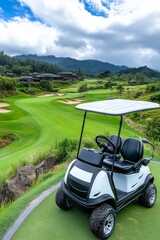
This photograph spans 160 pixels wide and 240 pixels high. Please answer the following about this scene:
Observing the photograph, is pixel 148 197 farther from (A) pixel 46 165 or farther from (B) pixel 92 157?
(A) pixel 46 165

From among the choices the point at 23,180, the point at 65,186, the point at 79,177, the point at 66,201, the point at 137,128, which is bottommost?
the point at 137,128

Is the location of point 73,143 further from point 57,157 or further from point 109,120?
point 109,120

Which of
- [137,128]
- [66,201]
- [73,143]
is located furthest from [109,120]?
[66,201]

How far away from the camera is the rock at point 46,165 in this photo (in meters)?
6.78

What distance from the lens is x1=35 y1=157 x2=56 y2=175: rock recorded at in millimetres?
6775

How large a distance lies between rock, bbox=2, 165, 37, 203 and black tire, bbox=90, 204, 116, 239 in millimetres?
2417

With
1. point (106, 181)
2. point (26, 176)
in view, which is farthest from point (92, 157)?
point (26, 176)

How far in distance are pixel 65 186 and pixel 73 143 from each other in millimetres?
3971

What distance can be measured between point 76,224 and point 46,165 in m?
3.20

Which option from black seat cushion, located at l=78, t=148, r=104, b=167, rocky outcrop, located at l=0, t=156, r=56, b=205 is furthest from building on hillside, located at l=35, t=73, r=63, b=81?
black seat cushion, located at l=78, t=148, r=104, b=167

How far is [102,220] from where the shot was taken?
3506 mm

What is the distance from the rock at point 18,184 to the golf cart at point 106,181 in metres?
1.54

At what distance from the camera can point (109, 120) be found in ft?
66.9

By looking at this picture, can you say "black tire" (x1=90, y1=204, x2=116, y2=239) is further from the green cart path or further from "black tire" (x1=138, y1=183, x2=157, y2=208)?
"black tire" (x1=138, y1=183, x2=157, y2=208)
